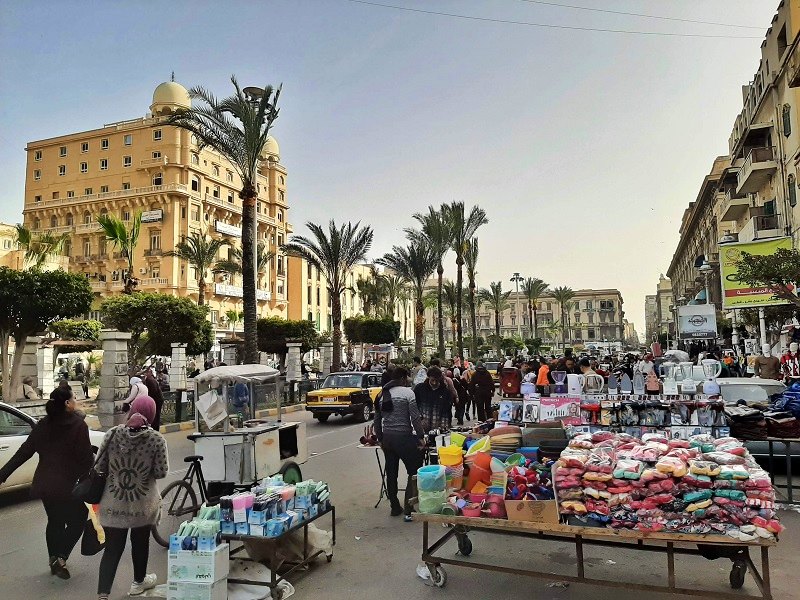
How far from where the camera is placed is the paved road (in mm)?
5117

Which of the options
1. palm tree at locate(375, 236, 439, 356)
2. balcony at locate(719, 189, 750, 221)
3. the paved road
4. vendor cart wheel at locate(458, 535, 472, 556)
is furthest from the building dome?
vendor cart wheel at locate(458, 535, 472, 556)

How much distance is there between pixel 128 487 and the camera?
16.3 ft

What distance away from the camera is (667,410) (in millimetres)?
7180

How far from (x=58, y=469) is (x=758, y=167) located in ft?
101

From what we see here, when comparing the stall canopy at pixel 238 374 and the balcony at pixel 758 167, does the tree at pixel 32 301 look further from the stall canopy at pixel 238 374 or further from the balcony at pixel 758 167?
the balcony at pixel 758 167

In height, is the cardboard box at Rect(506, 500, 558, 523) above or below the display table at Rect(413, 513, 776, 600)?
above

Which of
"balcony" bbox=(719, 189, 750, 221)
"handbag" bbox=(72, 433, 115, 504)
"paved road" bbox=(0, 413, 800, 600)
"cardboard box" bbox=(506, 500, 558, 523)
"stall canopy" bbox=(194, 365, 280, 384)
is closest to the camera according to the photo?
"cardboard box" bbox=(506, 500, 558, 523)

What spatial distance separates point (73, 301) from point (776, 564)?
72.1ft

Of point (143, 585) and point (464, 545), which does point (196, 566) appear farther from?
point (464, 545)

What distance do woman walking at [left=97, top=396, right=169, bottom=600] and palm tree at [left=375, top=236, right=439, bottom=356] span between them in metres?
35.5

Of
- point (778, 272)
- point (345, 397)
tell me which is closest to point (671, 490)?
point (778, 272)

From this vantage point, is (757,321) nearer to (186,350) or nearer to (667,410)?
(667,410)

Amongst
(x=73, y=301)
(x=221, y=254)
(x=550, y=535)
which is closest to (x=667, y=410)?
(x=550, y=535)

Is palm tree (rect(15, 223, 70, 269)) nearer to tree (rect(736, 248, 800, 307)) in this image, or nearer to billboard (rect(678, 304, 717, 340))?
billboard (rect(678, 304, 717, 340))
